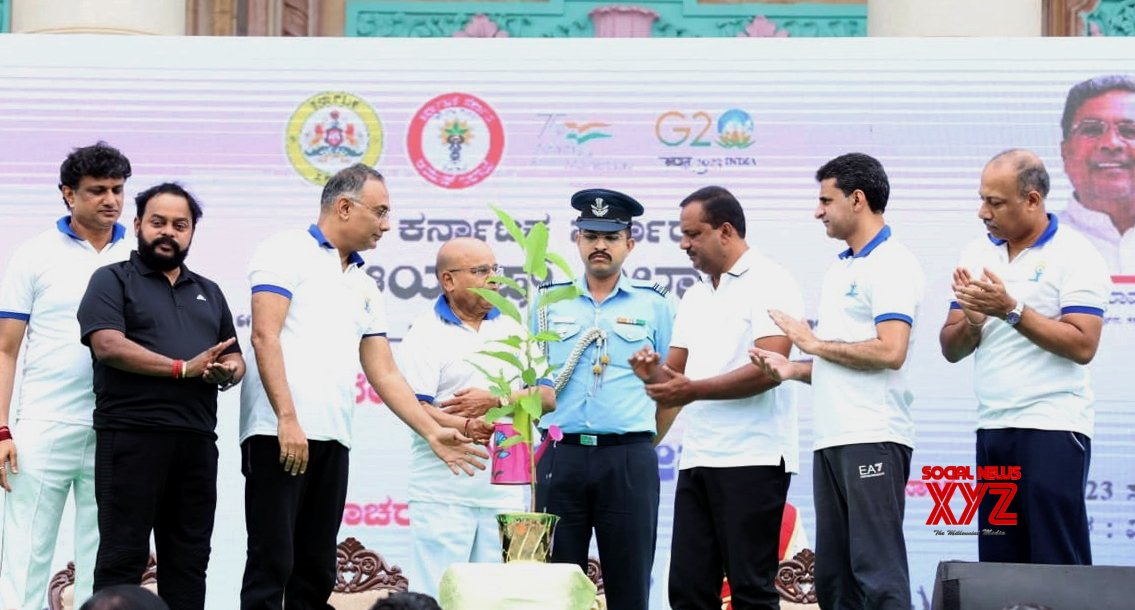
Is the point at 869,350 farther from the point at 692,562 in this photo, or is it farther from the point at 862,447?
the point at 692,562

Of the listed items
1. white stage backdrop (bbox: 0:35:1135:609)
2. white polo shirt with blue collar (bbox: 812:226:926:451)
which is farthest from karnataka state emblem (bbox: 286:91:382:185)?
white polo shirt with blue collar (bbox: 812:226:926:451)

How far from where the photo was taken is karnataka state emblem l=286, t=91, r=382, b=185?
7.32m

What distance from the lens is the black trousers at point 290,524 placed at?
18.6 feet

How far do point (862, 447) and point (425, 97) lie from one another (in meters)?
2.62

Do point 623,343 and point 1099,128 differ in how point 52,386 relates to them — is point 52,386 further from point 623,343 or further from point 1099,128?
point 1099,128

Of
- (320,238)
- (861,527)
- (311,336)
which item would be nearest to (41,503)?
(311,336)

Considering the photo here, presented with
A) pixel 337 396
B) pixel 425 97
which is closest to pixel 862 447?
pixel 337 396

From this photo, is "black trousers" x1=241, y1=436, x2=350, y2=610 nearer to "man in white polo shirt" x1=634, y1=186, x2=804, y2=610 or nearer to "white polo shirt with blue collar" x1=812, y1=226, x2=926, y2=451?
"man in white polo shirt" x1=634, y1=186, x2=804, y2=610

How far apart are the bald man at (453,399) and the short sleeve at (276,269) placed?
0.68 meters

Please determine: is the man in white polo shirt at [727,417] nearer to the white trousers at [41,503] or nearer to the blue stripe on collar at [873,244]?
the blue stripe on collar at [873,244]

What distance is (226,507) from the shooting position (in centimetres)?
718

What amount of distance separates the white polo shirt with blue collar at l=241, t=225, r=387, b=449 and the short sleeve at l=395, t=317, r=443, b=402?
40 centimetres

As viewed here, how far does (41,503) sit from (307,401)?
1016 millimetres

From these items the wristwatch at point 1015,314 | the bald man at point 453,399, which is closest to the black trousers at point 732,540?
the bald man at point 453,399
